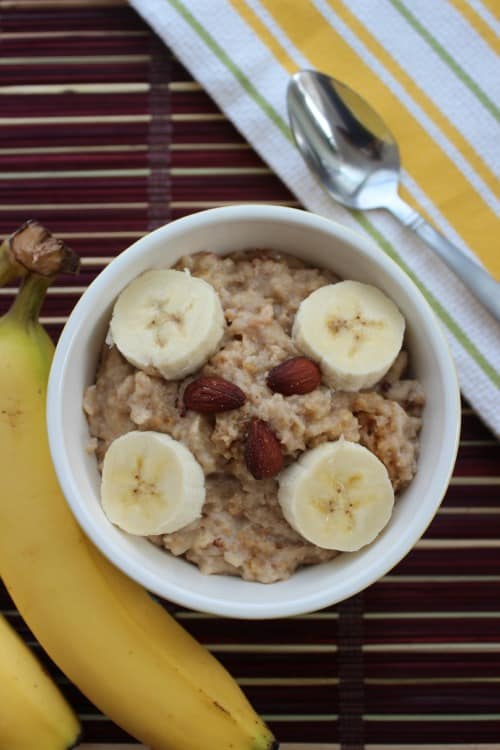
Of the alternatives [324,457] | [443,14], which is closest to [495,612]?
[324,457]

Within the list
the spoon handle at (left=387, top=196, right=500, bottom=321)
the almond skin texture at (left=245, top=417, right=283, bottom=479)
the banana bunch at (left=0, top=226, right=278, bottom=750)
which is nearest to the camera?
the almond skin texture at (left=245, top=417, right=283, bottom=479)

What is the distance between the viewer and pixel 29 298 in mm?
1863

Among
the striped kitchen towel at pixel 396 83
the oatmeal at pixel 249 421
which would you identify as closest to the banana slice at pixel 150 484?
the oatmeal at pixel 249 421

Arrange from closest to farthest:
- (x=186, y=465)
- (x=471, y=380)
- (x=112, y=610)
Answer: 1. (x=186, y=465)
2. (x=112, y=610)
3. (x=471, y=380)

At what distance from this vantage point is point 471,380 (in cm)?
204

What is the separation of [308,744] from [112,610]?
0.62 m

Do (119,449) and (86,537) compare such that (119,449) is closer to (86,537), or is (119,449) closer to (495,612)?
(86,537)

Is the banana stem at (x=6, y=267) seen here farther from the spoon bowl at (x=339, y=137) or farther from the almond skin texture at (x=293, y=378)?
the spoon bowl at (x=339, y=137)

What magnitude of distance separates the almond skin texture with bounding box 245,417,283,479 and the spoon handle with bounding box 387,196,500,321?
2.26 feet

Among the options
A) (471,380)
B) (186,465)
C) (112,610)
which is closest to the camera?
(186,465)

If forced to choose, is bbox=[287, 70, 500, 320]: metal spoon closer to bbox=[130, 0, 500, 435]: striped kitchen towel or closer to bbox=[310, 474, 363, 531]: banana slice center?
bbox=[130, 0, 500, 435]: striped kitchen towel

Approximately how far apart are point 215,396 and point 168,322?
7.2 inches

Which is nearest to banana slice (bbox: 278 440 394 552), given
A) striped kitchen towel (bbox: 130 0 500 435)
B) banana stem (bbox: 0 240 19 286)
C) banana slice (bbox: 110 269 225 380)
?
banana slice (bbox: 110 269 225 380)

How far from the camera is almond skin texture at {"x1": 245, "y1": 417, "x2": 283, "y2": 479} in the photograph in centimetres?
158
